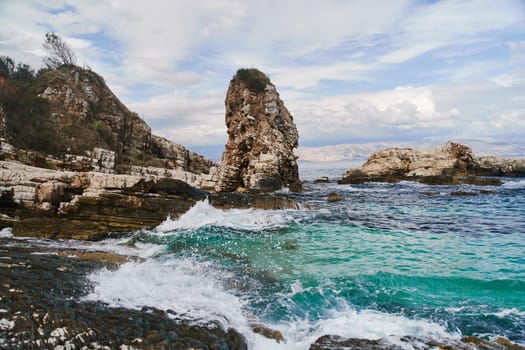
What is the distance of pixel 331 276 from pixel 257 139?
2747cm

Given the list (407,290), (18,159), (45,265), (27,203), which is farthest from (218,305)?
(18,159)

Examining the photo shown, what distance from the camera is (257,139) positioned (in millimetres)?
35781

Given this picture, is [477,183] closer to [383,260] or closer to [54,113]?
[383,260]

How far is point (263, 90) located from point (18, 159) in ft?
85.2

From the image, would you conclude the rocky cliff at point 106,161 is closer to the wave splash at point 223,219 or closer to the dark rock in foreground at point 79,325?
the wave splash at point 223,219

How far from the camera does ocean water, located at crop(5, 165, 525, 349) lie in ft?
20.8

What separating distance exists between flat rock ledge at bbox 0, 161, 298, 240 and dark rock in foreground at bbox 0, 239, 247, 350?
302 inches

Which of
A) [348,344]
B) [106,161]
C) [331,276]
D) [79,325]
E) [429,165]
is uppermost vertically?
[429,165]

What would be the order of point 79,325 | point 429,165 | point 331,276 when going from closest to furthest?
1. point 79,325
2. point 331,276
3. point 429,165

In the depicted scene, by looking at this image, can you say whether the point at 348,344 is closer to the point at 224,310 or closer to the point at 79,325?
the point at 224,310

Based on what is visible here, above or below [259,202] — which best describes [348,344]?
below

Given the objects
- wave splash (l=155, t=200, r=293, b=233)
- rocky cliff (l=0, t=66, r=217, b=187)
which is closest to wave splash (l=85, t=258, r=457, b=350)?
wave splash (l=155, t=200, r=293, b=233)

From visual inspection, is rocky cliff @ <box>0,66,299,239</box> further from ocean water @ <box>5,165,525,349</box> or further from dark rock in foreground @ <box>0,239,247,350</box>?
dark rock in foreground @ <box>0,239,247,350</box>

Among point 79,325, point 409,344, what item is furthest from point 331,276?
point 79,325
